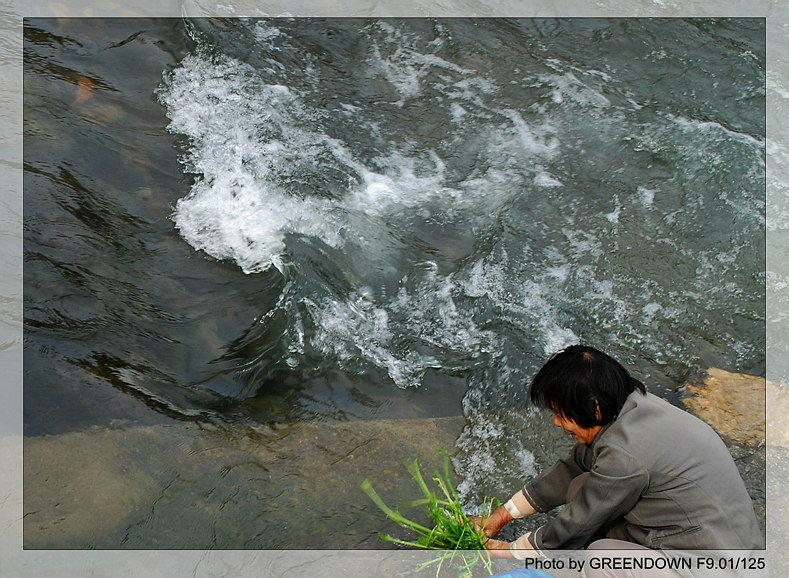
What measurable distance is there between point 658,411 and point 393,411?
63.6 inches

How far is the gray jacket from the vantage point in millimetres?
2475

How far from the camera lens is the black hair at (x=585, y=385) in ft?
8.26

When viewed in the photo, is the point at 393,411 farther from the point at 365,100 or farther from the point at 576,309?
the point at 365,100

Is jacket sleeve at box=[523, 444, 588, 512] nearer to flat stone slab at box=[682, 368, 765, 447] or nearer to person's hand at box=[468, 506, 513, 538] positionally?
person's hand at box=[468, 506, 513, 538]

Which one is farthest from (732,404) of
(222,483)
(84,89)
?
(84,89)

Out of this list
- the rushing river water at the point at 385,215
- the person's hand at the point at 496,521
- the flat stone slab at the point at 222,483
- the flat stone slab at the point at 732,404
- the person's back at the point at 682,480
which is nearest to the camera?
the person's back at the point at 682,480

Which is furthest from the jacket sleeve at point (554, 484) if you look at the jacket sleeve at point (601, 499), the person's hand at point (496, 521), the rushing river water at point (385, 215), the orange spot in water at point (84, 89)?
the orange spot in water at point (84, 89)

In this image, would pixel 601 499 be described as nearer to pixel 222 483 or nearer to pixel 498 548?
pixel 498 548

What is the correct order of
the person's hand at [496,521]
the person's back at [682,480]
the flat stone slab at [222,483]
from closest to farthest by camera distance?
the person's back at [682,480]
the person's hand at [496,521]
the flat stone slab at [222,483]

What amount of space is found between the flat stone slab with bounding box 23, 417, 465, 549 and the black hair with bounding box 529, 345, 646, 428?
1195mm

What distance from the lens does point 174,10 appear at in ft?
19.4

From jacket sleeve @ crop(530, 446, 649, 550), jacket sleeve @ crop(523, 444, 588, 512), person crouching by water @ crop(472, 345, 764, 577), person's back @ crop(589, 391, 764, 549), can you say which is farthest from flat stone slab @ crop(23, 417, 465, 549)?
person's back @ crop(589, 391, 764, 549)

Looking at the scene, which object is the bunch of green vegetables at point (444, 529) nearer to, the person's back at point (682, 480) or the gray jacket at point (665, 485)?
the gray jacket at point (665, 485)

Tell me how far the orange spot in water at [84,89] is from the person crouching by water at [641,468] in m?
3.94
